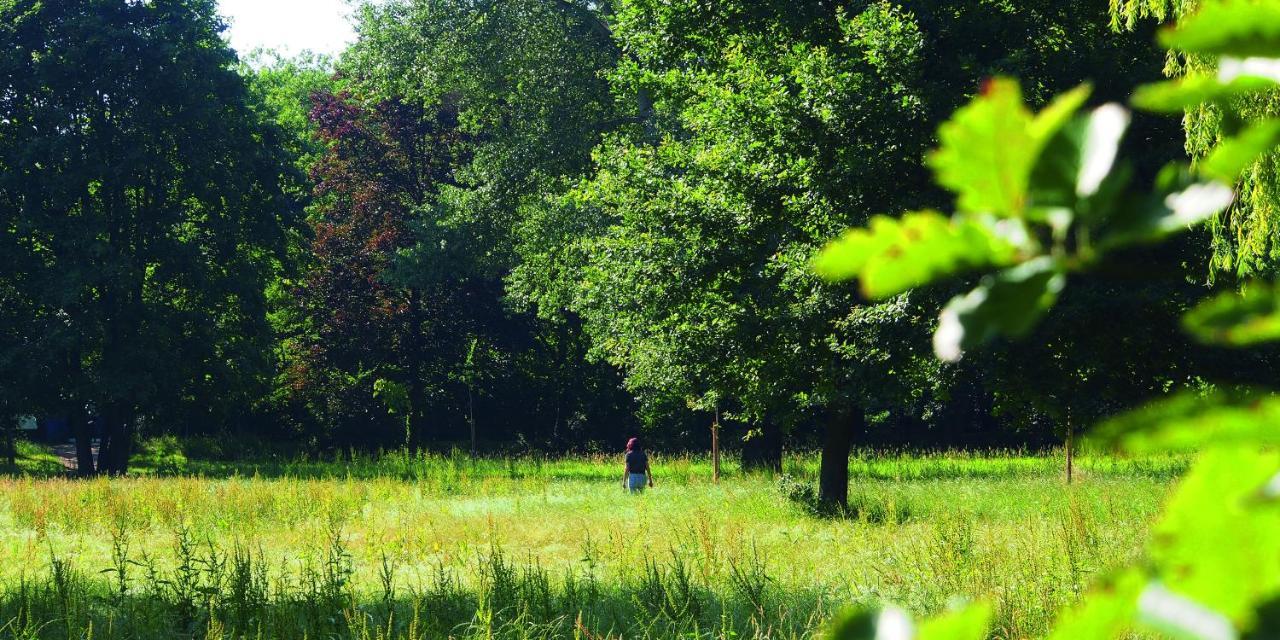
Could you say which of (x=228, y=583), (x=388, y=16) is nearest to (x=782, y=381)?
(x=228, y=583)

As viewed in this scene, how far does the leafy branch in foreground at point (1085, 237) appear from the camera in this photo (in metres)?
0.31

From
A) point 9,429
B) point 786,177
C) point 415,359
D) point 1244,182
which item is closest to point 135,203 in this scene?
point 9,429

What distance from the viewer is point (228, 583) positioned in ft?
23.0

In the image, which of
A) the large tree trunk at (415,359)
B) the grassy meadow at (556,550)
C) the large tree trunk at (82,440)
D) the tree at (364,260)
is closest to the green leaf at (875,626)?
the grassy meadow at (556,550)

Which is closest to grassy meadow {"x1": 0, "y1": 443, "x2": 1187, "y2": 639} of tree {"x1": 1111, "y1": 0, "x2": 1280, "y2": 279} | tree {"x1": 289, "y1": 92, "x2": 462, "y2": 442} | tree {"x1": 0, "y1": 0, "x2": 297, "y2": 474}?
tree {"x1": 1111, "y1": 0, "x2": 1280, "y2": 279}

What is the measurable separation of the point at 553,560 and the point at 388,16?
16099mm

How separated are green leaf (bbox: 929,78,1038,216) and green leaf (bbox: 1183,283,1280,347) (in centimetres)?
6

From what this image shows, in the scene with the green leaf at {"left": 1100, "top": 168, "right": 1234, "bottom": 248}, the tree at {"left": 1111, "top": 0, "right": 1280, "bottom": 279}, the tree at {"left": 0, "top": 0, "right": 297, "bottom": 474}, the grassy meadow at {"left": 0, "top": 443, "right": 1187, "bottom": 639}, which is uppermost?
the tree at {"left": 0, "top": 0, "right": 297, "bottom": 474}

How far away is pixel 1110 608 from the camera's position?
31cm

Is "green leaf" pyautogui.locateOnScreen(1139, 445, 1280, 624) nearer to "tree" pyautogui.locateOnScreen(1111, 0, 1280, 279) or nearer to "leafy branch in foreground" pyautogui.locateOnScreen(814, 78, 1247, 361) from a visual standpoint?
"leafy branch in foreground" pyautogui.locateOnScreen(814, 78, 1247, 361)

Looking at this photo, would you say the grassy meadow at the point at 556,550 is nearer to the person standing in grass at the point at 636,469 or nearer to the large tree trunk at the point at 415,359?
the person standing in grass at the point at 636,469

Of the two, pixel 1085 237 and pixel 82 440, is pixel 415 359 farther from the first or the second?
pixel 1085 237

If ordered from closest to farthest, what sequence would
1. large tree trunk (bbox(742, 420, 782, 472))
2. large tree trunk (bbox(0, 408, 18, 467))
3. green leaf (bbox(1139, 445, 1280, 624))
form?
1. green leaf (bbox(1139, 445, 1280, 624))
2. large tree trunk (bbox(742, 420, 782, 472))
3. large tree trunk (bbox(0, 408, 18, 467))

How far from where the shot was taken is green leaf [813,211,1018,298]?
331 mm
